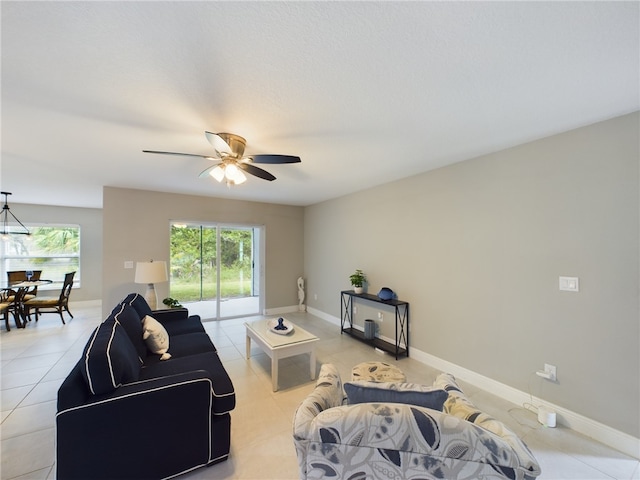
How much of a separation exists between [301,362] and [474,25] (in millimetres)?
3539

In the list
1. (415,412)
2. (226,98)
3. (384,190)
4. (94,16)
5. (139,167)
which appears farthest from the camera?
(384,190)

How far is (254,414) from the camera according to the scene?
2320 millimetres

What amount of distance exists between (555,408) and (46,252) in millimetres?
9501

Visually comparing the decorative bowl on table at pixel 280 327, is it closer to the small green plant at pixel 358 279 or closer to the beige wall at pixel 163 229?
the small green plant at pixel 358 279

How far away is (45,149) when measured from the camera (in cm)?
265

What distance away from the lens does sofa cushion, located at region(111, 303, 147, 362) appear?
7.55ft

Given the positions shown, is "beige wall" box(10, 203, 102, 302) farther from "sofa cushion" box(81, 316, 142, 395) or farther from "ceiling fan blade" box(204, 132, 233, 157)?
"ceiling fan blade" box(204, 132, 233, 157)

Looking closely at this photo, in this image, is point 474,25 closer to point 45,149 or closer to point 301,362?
point 301,362

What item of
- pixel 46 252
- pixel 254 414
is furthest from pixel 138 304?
pixel 46 252

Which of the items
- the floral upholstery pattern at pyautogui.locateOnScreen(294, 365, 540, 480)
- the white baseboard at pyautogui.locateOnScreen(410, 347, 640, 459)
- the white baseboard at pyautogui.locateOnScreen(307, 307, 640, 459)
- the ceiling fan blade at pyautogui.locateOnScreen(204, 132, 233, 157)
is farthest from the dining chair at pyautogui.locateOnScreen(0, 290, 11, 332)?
the white baseboard at pyautogui.locateOnScreen(410, 347, 640, 459)

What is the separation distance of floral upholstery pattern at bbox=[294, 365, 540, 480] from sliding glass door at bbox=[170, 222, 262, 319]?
4680 mm

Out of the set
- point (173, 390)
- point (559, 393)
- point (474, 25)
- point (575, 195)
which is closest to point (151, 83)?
point (474, 25)

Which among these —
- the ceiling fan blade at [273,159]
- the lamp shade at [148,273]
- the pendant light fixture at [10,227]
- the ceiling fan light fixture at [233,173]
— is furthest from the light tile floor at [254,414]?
the pendant light fixture at [10,227]

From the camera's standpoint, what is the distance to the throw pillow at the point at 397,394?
117 cm
